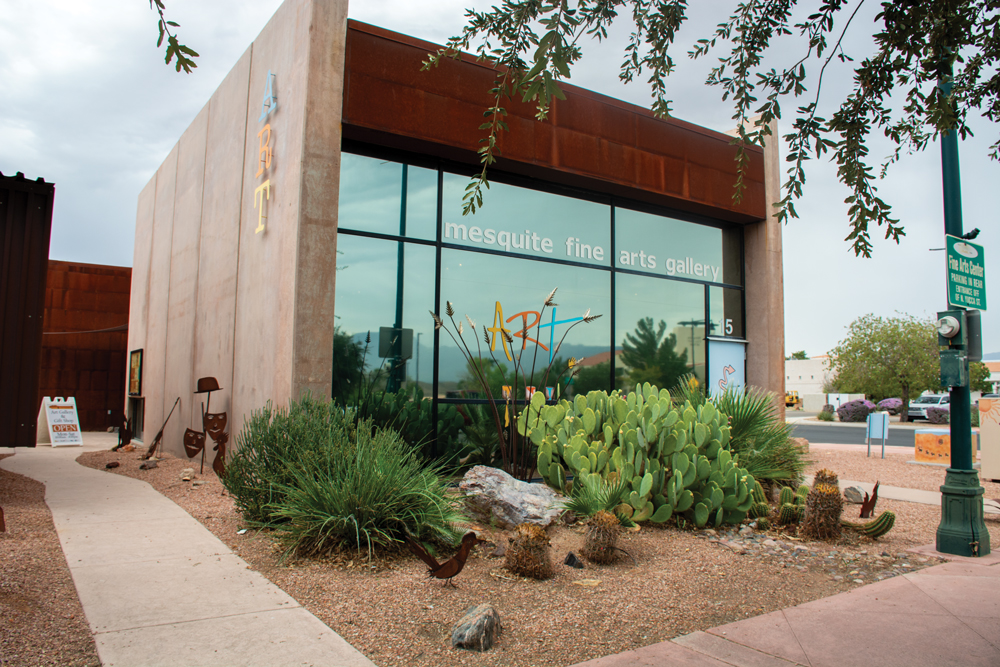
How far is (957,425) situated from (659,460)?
2802 mm

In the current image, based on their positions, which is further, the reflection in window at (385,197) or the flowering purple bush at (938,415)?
the flowering purple bush at (938,415)

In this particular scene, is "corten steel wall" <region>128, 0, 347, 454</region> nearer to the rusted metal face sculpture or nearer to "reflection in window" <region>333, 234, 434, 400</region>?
the rusted metal face sculpture

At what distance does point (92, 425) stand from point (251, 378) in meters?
12.6

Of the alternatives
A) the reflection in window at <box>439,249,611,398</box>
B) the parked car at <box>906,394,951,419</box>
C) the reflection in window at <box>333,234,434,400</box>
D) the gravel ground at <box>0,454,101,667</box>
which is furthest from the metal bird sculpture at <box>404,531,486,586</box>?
the parked car at <box>906,394,951,419</box>

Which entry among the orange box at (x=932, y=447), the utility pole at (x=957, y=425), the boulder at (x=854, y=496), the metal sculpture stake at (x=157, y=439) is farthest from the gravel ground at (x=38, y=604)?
the orange box at (x=932, y=447)

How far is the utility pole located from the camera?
20.1 ft

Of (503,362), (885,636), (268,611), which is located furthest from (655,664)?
(503,362)

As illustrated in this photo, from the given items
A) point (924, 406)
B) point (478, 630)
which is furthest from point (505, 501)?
point (924, 406)

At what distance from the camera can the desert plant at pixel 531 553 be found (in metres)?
4.73

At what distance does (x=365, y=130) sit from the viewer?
337 inches

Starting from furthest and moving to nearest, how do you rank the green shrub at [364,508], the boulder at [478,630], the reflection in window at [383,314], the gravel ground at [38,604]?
the reflection in window at [383,314]
the green shrub at [364,508]
the boulder at [478,630]
the gravel ground at [38,604]

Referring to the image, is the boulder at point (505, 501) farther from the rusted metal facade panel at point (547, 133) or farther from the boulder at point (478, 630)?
the rusted metal facade panel at point (547, 133)

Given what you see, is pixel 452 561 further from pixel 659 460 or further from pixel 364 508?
pixel 659 460

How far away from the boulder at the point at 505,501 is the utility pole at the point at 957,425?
3634 millimetres
